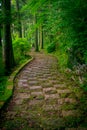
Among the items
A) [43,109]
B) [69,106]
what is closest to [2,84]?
[43,109]

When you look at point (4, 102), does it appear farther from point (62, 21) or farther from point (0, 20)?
point (0, 20)

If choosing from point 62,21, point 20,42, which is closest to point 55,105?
point 62,21

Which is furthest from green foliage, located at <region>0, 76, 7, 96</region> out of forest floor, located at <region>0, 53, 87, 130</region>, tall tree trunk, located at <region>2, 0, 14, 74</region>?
tall tree trunk, located at <region>2, 0, 14, 74</region>

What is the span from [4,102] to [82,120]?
7.36 ft

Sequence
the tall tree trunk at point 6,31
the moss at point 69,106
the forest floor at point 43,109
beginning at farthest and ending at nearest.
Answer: the tall tree trunk at point 6,31, the moss at point 69,106, the forest floor at point 43,109

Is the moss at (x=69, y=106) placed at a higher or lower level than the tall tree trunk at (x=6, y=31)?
lower

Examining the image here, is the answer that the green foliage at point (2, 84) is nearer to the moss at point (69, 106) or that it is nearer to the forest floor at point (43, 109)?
the forest floor at point (43, 109)

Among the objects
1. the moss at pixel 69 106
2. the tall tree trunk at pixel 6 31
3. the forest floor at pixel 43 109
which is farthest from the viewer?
the tall tree trunk at pixel 6 31

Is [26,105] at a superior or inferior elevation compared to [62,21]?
inferior

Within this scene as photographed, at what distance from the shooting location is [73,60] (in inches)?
345

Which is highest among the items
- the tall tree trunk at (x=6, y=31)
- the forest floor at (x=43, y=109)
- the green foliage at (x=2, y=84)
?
the tall tree trunk at (x=6, y=31)

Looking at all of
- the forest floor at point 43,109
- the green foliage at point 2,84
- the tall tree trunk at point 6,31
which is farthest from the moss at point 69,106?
the tall tree trunk at point 6,31

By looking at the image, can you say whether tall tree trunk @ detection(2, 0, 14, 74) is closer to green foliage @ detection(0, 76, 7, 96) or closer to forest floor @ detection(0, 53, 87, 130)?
green foliage @ detection(0, 76, 7, 96)

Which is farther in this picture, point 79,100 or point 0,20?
point 0,20
